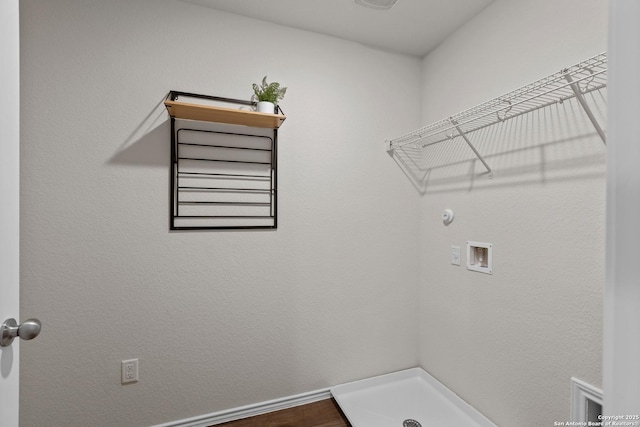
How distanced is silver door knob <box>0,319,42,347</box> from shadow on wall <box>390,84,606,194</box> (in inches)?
73.1

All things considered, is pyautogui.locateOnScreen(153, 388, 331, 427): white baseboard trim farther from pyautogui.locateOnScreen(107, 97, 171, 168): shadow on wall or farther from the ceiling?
the ceiling

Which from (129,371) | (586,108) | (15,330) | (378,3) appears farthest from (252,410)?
(378,3)

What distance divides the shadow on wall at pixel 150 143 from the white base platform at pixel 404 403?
66.4 inches

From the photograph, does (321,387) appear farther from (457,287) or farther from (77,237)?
(77,237)

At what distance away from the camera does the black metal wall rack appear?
159 cm

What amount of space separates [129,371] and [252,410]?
69 centimetres

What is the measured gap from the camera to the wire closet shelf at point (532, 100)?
1.03 metres

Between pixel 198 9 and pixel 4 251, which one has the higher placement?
pixel 198 9

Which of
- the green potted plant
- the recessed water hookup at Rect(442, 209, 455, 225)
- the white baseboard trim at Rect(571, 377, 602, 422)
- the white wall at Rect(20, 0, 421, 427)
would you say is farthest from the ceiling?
the white baseboard trim at Rect(571, 377, 602, 422)

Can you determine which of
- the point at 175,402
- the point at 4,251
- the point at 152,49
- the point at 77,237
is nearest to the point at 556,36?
the point at 152,49

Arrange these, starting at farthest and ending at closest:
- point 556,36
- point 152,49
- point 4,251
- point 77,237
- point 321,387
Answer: point 321,387, point 152,49, point 77,237, point 556,36, point 4,251

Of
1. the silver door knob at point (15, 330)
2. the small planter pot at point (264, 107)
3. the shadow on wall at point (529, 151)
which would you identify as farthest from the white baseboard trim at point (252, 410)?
the small planter pot at point (264, 107)

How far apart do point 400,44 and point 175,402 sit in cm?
250

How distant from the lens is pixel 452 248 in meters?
1.87
